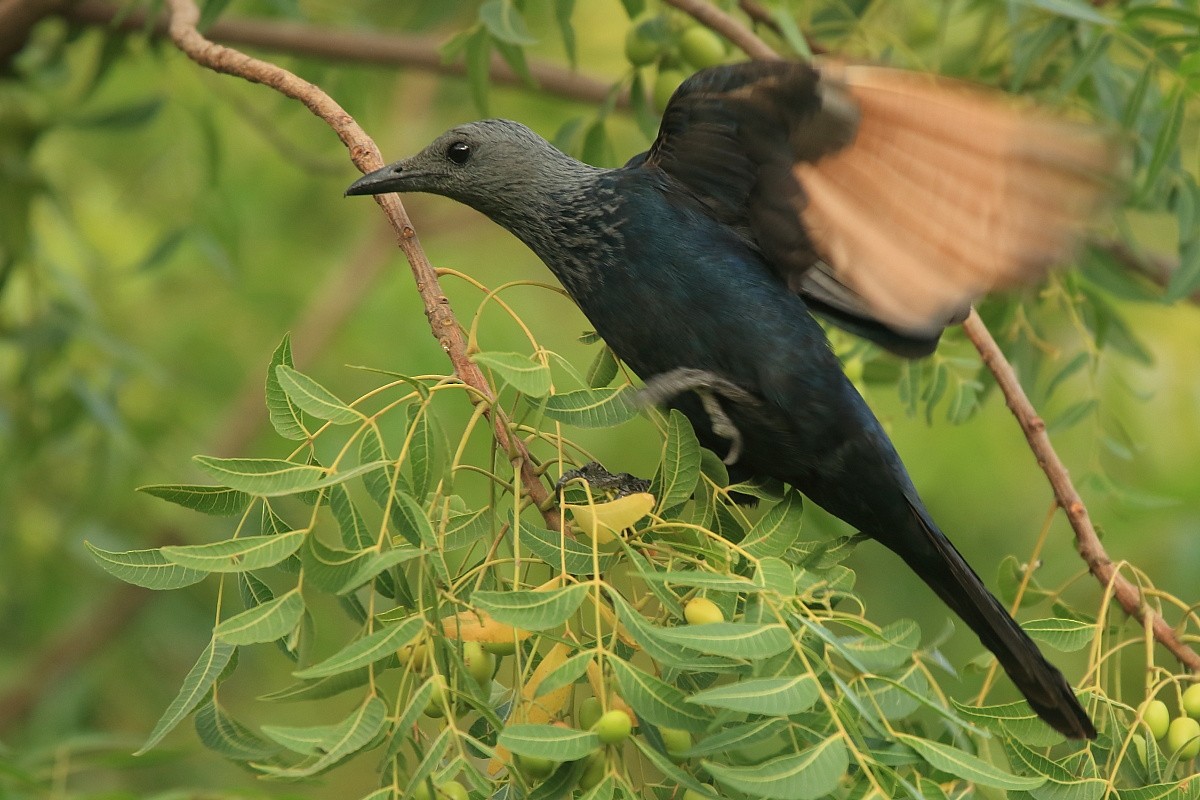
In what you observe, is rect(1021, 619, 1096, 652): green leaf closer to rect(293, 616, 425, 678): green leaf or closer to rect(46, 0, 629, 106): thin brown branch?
rect(293, 616, 425, 678): green leaf

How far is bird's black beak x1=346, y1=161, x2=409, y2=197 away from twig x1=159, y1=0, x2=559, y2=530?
0.14 meters

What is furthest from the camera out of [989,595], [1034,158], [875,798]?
[989,595]

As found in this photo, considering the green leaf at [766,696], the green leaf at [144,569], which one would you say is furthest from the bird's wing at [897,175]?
the green leaf at [144,569]

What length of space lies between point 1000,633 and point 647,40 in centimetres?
179

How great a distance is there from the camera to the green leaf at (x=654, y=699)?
2.02 m

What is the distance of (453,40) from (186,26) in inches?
26.2

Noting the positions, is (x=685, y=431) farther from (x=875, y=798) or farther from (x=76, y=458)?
(x=76, y=458)

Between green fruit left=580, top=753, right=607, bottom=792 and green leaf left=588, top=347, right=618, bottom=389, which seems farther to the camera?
green leaf left=588, top=347, right=618, bottom=389

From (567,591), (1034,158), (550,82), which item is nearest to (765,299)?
(1034,158)

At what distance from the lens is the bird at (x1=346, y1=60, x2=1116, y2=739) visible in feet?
9.16

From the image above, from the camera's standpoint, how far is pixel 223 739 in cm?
225

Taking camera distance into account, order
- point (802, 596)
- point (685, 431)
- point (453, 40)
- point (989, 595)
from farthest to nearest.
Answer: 1. point (453, 40)
2. point (989, 595)
3. point (685, 431)
4. point (802, 596)

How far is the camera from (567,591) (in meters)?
2.03

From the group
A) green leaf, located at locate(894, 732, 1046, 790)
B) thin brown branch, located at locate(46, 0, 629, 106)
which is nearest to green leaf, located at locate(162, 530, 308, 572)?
green leaf, located at locate(894, 732, 1046, 790)
